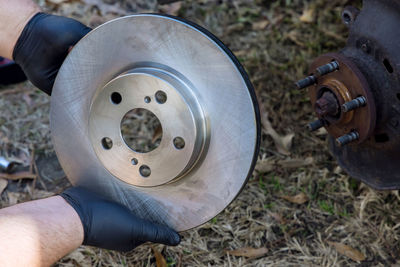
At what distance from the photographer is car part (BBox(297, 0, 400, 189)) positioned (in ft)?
4.51

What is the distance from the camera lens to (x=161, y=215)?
1450 mm

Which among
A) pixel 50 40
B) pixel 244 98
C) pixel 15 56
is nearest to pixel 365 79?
pixel 244 98

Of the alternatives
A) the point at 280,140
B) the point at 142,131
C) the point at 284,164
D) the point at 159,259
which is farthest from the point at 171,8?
the point at 159,259

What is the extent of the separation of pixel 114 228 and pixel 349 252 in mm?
775

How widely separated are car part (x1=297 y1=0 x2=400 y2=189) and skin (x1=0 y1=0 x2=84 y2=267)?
830 mm

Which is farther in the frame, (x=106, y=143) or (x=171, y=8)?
(x=171, y=8)

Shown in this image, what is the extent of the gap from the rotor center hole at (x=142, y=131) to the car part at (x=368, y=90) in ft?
2.45

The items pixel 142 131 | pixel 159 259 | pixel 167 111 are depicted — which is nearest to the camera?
pixel 167 111

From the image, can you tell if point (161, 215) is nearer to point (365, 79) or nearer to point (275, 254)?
point (275, 254)

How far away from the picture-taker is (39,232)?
1.33 m

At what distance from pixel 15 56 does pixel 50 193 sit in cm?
53

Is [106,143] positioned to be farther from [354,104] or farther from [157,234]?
[354,104]

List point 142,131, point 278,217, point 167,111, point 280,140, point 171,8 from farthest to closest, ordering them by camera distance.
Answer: point 171,8, point 142,131, point 280,140, point 278,217, point 167,111

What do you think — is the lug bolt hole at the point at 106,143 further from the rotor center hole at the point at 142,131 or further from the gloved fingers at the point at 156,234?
the rotor center hole at the point at 142,131
